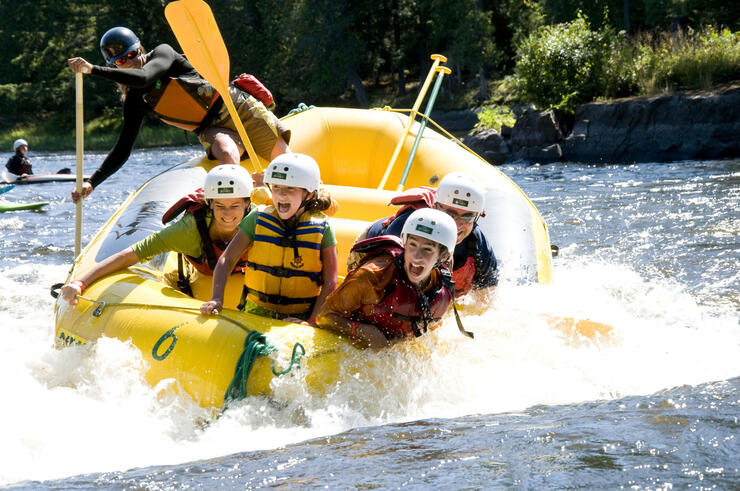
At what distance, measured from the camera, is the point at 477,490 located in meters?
2.70

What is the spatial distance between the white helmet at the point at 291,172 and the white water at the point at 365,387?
32.6 inches

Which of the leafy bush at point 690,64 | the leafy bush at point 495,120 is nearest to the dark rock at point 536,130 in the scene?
the leafy bush at point 495,120

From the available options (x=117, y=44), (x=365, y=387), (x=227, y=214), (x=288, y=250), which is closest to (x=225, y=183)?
(x=227, y=214)

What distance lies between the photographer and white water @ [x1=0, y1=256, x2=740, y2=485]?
3238mm

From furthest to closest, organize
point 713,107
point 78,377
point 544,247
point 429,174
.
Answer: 1. point 713,107
2. point 429,174
3. point 544,247
4. point 78,377

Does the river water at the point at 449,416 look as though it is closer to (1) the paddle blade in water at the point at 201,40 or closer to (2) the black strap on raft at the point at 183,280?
(2) the black strap on raft at the point at 183,280

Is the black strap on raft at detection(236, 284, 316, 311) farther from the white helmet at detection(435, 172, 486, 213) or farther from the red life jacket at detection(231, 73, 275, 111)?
the red life jacket at detection(231, 73, 275, 111)

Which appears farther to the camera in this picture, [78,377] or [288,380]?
[78,377]

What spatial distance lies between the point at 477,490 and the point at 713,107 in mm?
12615

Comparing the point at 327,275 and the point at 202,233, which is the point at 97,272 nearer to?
the point at 202,233

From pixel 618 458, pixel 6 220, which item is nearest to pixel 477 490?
pixel 618 458

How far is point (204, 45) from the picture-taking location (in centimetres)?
534

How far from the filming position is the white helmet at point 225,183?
3.89 meters

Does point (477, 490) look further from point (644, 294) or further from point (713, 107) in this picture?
point (713, 107)
